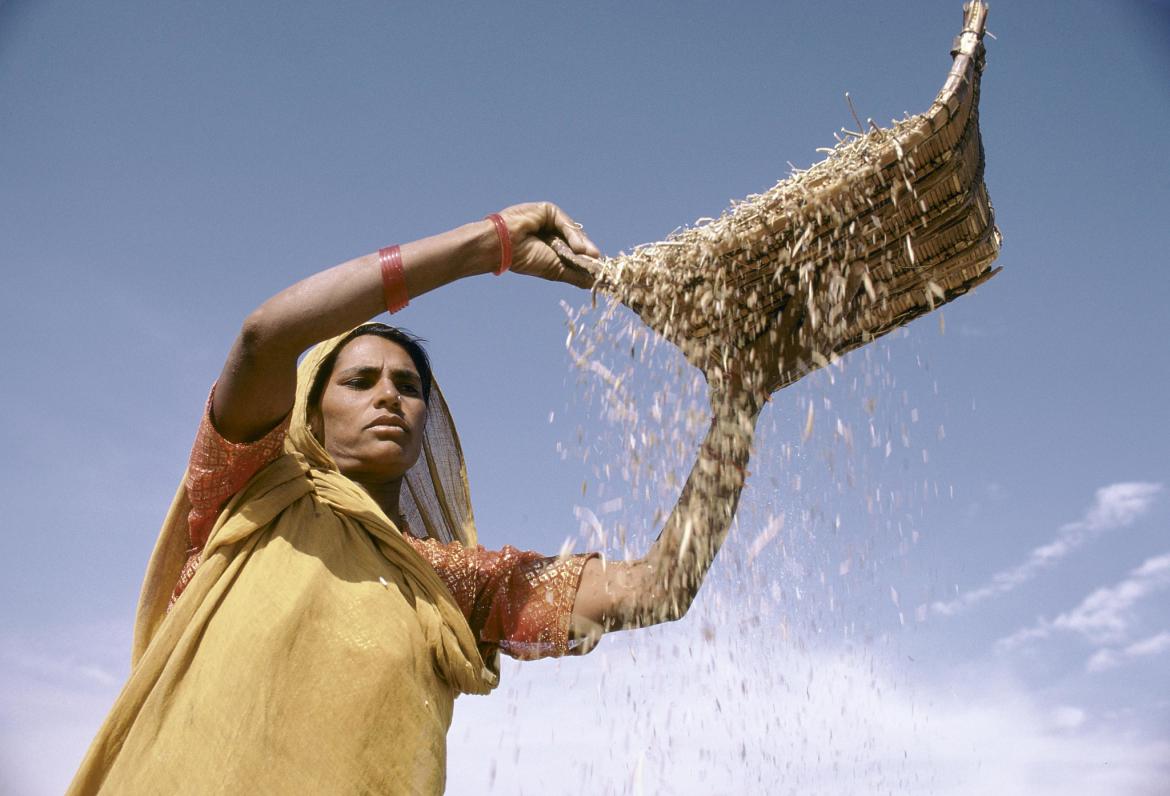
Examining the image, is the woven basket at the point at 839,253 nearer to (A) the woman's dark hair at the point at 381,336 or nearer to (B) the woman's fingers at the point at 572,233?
(B) the woman's fingers at the point at 572,233

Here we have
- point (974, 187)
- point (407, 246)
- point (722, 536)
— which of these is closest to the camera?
point (407, 246)

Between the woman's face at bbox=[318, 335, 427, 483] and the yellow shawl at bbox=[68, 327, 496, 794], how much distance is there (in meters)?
0.22

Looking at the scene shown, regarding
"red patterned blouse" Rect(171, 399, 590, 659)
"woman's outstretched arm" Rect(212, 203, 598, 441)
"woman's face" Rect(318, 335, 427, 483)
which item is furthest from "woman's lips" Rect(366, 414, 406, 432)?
"woman's outstretched arm" Rect(212, 203, 598, 441)

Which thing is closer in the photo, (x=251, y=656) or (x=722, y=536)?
(x=251, y=656)

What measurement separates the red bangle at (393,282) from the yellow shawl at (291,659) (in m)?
0.66

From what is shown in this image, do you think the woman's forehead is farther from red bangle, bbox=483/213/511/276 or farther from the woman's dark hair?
red bangle, bbox=483/213/511/276

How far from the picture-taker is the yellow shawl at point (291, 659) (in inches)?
93.0

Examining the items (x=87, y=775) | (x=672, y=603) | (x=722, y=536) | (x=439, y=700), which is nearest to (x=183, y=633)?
(x=87, y=775)

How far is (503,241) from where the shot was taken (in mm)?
2926

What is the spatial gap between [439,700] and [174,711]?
2.39ft

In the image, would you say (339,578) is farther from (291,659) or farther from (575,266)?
(575,266)

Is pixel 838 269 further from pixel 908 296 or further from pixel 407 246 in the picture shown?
pixel 407 246

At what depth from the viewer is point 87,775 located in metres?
2.37

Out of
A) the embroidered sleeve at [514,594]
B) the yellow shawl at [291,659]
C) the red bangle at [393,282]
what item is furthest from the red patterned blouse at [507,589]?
the red bangle at [393,282]
